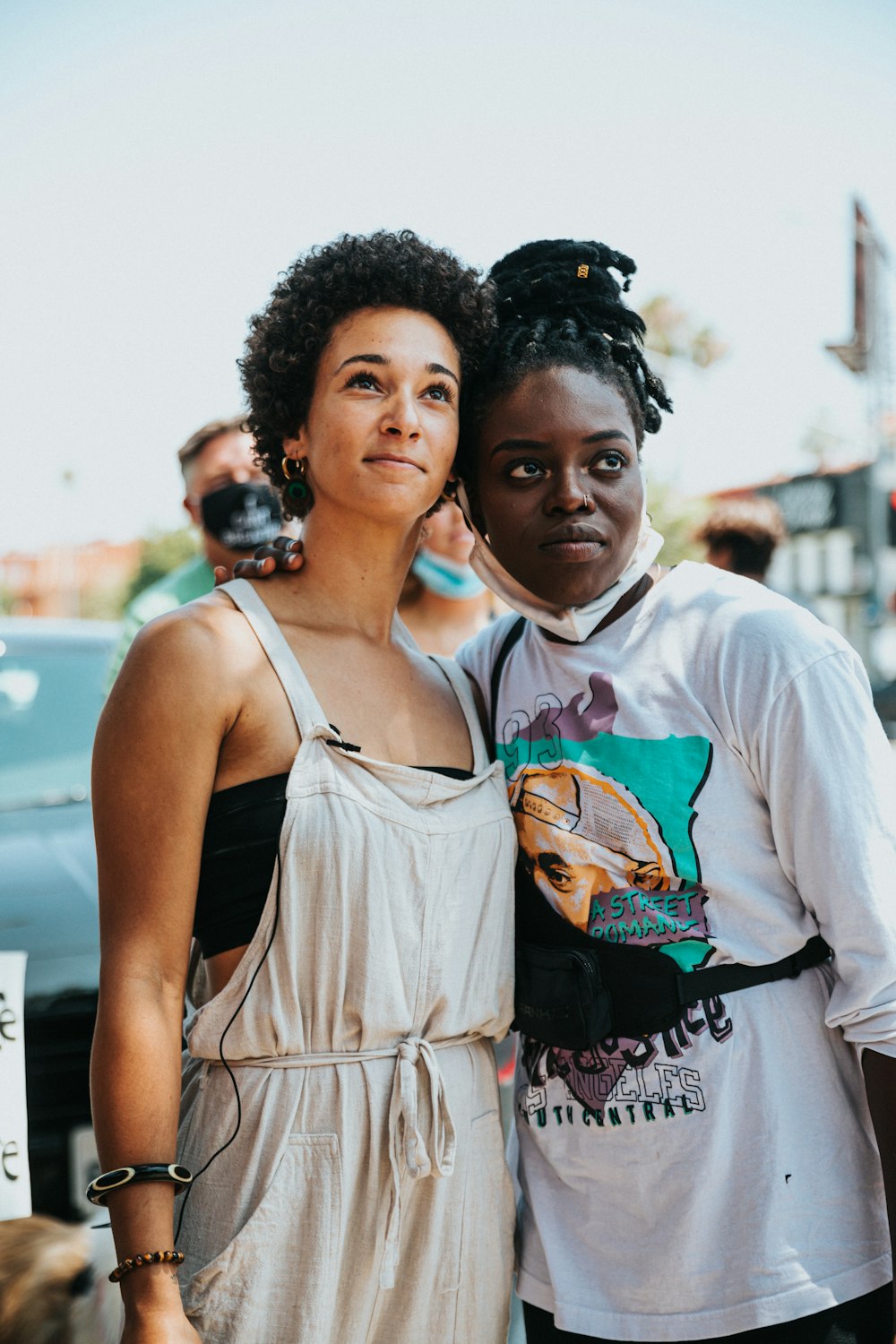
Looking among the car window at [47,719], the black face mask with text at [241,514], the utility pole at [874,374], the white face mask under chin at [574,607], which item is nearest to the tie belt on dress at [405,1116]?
the white face mask under chin at [574,607]

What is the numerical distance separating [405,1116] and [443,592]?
108 inches

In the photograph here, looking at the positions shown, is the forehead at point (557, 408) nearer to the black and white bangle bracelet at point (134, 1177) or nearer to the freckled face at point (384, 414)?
the freckled face at point (384, 414)

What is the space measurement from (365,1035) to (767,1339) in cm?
76

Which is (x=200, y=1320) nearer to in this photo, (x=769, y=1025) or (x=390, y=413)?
(x=769, y=1025)

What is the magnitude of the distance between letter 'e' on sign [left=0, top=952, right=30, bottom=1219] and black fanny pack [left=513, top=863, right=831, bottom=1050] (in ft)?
3.15

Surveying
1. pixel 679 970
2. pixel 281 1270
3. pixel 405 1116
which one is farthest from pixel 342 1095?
pixel 679 970

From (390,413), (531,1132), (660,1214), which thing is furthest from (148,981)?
(390,413)

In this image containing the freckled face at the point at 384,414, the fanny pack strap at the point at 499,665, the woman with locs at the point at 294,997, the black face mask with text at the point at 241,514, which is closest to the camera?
the woman with locs at the point at 294,997

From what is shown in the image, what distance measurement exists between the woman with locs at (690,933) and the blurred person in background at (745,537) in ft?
10.9

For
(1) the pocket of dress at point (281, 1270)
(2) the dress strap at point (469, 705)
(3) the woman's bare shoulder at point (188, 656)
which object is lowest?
(1) the pocket of dress at point (281, 1270)

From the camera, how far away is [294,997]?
73.2 inches

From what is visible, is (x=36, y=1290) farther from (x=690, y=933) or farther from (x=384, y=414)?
(x=384, y=414)

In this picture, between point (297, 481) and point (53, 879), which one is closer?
point (297, 481)

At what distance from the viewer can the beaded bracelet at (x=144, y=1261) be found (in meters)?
1.71
